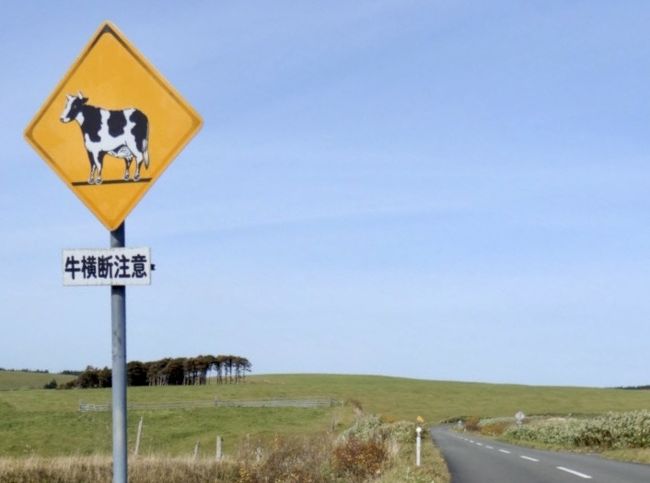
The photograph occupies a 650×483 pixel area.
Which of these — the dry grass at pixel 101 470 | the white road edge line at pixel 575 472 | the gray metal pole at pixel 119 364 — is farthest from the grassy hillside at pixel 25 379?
the gray metal pole at pixel 119 364

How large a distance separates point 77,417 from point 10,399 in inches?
716

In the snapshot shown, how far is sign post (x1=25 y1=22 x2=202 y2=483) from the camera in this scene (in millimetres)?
4309

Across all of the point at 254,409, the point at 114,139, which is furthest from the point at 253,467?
the point at 254,409

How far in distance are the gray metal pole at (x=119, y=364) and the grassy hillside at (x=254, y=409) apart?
671 inches

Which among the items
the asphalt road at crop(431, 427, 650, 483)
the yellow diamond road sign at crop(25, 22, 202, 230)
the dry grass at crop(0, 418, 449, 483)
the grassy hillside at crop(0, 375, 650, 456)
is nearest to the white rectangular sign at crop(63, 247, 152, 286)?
the yellow diamond road sign at crop(25, 22, 202, 230)

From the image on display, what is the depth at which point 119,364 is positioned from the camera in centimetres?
436

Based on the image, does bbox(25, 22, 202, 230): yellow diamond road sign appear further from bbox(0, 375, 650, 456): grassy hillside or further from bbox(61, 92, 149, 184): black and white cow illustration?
bbox(0, 375, 650, 456): grassy hillside

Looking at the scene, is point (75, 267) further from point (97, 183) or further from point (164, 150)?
point (164, 150)

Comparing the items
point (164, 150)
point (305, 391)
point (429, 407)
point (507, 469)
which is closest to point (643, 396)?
point (429, 407)

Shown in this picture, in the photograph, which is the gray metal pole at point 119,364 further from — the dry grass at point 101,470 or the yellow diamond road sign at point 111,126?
the dry grass at point 101,470

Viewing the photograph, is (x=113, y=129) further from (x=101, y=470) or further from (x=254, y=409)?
(x=254, y=409)

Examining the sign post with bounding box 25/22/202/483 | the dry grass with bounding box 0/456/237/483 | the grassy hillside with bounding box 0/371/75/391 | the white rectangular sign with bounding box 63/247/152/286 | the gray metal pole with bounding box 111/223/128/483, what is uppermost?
the sign post with bounding box 25/22/202/483

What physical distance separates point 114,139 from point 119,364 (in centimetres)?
120

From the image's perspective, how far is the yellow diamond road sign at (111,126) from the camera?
4.31 metres
